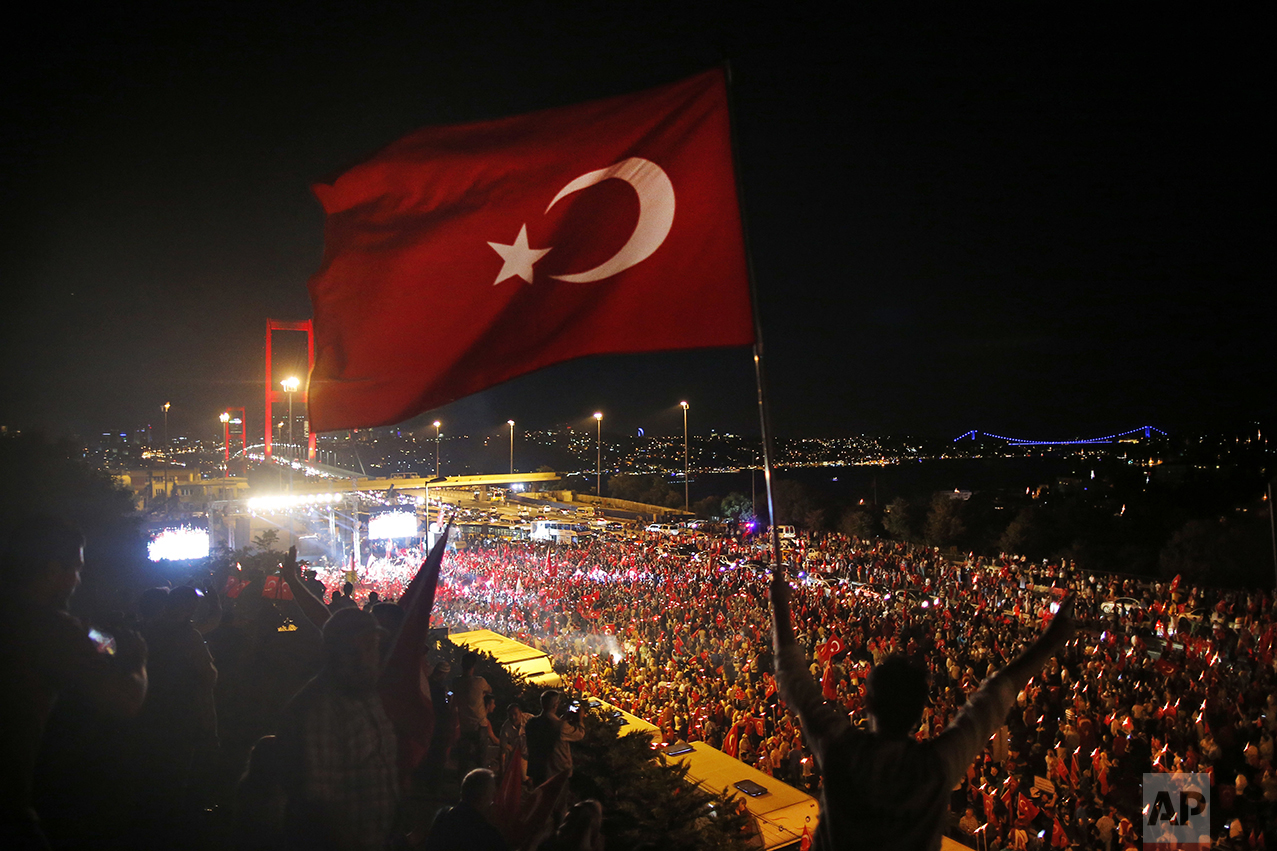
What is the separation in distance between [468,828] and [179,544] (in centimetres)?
2341

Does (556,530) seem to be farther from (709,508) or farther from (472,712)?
(472,712)

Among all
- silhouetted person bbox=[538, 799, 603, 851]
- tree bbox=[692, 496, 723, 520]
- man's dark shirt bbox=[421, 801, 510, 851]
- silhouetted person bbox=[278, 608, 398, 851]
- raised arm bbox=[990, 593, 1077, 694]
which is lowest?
tree bbox=[692, 496, 723, 520]

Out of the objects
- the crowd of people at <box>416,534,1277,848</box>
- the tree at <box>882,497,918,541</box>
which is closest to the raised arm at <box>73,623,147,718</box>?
the crowd of people at <box>416,534,1277,848</box>

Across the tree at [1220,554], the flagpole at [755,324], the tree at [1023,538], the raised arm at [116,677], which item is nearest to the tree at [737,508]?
the tree at [1023,538]

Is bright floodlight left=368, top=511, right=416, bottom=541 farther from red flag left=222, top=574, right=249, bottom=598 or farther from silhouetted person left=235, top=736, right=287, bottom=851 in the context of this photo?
silhouetted person left=235, top=736, right=287, bottom=851

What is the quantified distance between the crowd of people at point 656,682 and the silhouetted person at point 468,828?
2 centimetres

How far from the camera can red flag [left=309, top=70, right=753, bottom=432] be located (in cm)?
409

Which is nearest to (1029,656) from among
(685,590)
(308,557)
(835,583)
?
(685,590)

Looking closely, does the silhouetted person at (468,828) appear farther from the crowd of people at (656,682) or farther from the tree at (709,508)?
the tree at (709,508)

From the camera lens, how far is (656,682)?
1388 centimetres

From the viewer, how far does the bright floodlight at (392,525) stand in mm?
27594

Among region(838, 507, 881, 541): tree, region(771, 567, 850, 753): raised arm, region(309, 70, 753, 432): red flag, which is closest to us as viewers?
region(771, 567, 850, 753): raised arm

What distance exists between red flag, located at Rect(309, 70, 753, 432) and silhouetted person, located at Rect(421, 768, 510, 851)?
218 cm

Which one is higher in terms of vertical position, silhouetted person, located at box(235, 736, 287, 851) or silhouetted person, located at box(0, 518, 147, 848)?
silhouetted person, located at box(0, 518, 147, 848)
